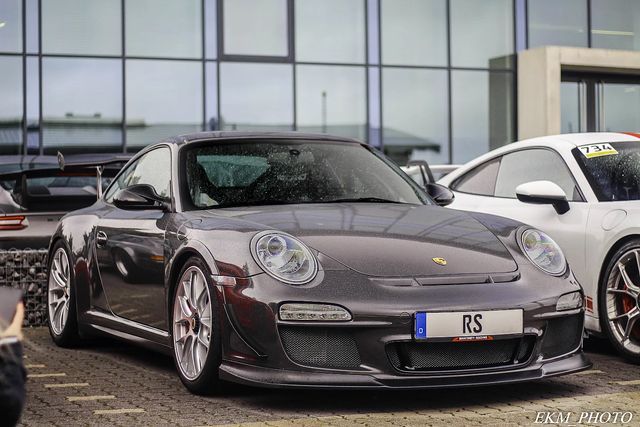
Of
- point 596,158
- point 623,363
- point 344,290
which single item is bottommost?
point 623,363

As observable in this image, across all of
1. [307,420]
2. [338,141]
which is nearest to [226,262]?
[307,420]

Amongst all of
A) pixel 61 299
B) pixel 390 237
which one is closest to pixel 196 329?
pixel 390 237

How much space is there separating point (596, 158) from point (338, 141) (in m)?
1.75

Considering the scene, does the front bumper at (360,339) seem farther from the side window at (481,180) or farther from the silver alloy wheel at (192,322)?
the side window at (481,180)

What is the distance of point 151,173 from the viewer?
7020mm

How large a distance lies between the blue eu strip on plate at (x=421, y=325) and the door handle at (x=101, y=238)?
255cm

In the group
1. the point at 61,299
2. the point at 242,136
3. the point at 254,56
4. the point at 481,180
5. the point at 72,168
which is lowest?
the point at 61,299

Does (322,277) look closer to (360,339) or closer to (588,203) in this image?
(360,339)

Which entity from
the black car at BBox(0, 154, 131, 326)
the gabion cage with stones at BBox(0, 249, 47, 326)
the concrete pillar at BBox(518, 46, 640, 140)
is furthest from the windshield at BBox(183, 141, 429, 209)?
the concrete pillar at BBox(518, 46, 640, 140)

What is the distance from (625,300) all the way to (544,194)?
81 centimetres

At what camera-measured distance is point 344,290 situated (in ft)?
17.3

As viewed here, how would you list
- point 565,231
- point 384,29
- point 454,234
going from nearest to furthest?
point 454,234 < point 565,231 < point 384,29

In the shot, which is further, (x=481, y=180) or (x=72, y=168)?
(x=72, y=168)

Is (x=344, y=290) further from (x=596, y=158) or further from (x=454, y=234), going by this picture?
(x=596, y=158)
